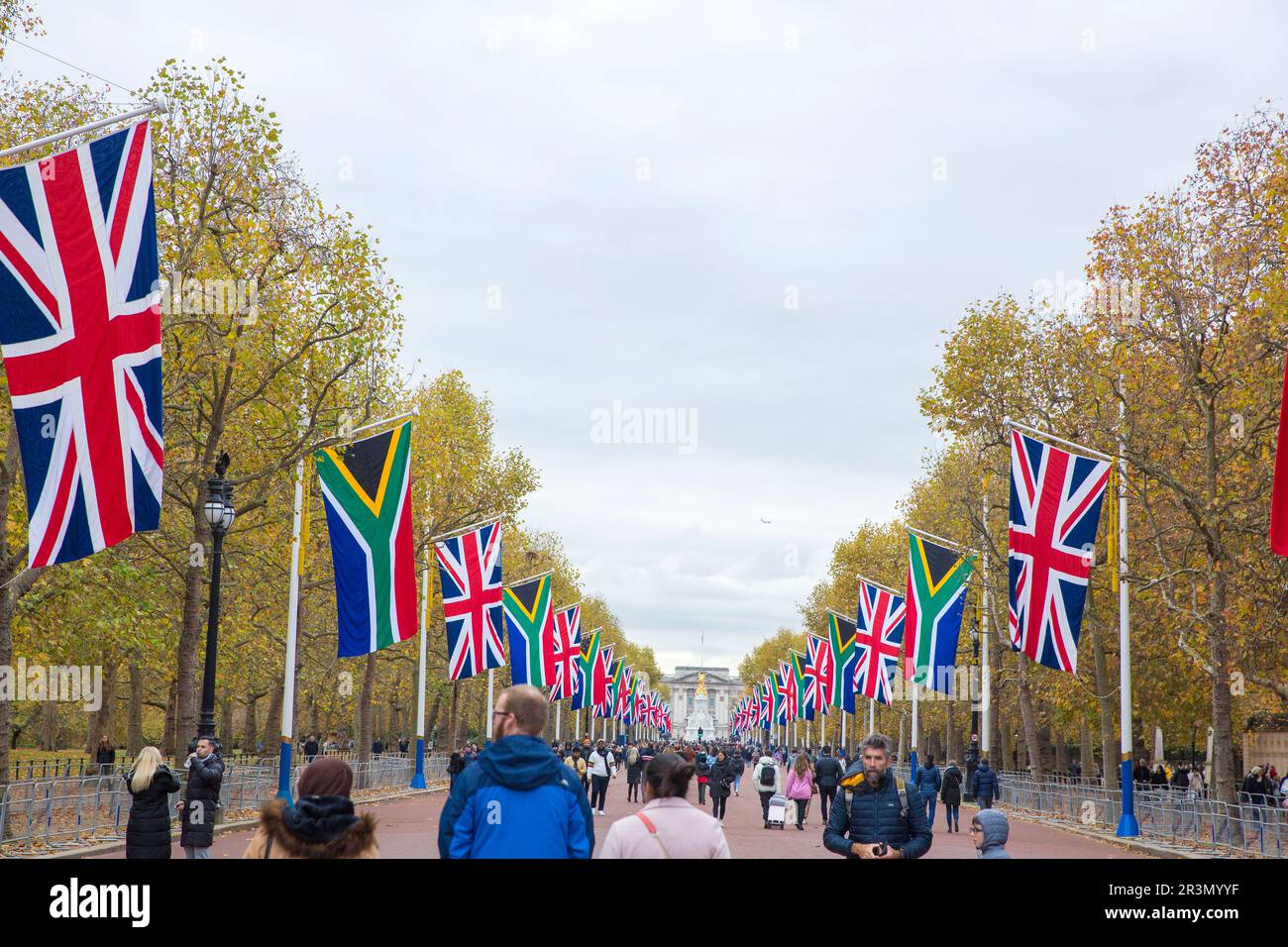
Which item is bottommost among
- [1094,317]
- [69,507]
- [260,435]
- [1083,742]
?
[1083,742]

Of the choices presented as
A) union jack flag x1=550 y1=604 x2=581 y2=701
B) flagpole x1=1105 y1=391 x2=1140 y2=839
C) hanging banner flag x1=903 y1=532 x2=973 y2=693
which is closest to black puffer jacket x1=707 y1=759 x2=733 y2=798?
hanging banner flag x1=903 y1=532 x2=973 y2=693

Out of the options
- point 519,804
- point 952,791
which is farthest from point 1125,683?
point 519,804

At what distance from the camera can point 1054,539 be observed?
2492 centimetres

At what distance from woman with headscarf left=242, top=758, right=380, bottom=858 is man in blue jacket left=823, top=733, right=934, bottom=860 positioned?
15.2ft

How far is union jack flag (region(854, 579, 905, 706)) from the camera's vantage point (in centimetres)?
4150

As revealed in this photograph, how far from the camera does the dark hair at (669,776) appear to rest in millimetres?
7188

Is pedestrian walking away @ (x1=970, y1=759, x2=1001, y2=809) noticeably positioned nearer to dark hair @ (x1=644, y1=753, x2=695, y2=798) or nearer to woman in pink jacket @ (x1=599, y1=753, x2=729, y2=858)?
dark hair @ (x1=644, y1=753, x2=695, y2=798)

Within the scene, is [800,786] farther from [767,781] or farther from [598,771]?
[598,771]

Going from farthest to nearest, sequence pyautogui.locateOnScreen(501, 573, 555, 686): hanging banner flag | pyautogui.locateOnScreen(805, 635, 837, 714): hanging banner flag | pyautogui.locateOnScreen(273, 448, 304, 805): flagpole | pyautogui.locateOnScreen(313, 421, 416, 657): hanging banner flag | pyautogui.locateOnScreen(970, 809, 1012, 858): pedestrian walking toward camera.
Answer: pyautogui.locateOnScreen(805, 635, 837, 714): hanging banner flag
pyautogui.locateOnScreen(501, 573, 555, 686): hanging banner flag
pyautogui.locateOnScreen(273, 448, 304, 805): flagpole
pyautogui.locateOnScreen(313, 421, 416, 657): hanging banner flag
pyautogui.locateOnScreen(970, 809, 1012, 858): pedestrian walking toward camera

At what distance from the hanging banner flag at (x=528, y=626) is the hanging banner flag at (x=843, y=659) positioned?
42.1 ft
